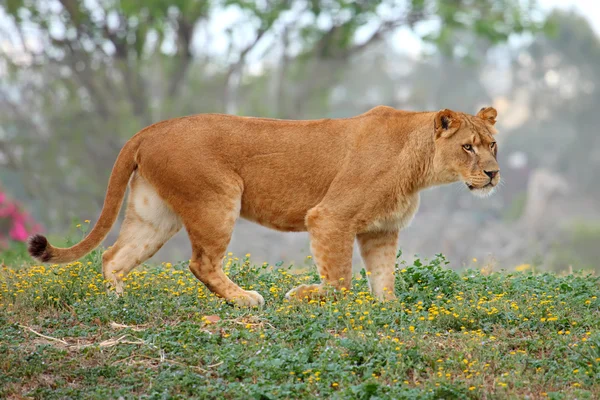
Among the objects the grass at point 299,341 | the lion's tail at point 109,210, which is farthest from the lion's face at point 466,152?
the lion's tail at point 109,210

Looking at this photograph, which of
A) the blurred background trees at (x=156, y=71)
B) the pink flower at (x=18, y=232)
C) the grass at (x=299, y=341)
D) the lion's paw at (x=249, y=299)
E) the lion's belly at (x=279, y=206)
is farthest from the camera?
the blurred background trees at (x=156, y=71)

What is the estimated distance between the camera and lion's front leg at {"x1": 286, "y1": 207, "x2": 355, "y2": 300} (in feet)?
21.9

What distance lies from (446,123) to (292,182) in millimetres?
1277

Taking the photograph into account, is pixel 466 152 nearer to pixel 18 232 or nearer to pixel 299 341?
pixel 299 341

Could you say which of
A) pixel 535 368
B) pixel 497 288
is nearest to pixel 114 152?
pixel 497 288

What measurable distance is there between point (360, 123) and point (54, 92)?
50.5 feet

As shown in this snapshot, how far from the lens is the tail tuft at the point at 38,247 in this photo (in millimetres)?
6441

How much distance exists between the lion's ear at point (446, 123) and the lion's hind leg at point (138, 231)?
2172mm

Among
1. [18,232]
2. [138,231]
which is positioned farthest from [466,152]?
[18,232]

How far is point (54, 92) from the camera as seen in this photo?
825 inches

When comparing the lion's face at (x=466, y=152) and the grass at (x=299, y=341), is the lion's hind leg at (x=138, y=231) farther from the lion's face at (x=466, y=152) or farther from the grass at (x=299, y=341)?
the lion's face at (x=466, y=152)

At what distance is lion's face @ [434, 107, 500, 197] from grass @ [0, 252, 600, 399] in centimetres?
81

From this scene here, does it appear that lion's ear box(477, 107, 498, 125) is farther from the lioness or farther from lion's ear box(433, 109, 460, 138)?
lion's ear box(433, 109, 460, 138)

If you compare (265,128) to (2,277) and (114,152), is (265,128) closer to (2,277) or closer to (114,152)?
(2,277)
